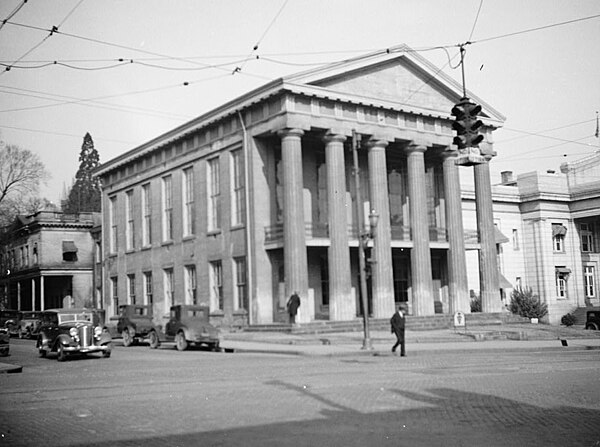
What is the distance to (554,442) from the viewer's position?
877 cm

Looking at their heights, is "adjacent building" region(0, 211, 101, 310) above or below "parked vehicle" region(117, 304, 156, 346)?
above

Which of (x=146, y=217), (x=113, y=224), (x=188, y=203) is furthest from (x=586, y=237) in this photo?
(x=113, y=224)

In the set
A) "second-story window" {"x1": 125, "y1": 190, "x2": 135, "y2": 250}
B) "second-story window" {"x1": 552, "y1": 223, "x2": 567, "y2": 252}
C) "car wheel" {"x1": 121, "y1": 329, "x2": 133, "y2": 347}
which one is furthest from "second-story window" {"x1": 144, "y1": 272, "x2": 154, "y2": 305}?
"second-story window" {"x1": 552, "y1": 223, "x2": 567, "y2": 252}

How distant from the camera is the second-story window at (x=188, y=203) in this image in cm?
4472

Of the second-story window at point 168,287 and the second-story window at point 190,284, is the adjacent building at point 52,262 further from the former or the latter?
the second-story window at point 190,284

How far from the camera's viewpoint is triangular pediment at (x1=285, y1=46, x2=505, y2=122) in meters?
38.0

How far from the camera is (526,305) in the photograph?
50.1m

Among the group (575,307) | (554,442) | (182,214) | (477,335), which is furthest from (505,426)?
(575,307)

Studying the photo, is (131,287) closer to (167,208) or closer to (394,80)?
(167,208)

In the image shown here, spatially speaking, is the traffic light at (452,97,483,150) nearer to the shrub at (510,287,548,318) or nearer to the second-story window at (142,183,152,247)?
the second-story window at (142,183,152,247)

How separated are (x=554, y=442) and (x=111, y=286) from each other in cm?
4940

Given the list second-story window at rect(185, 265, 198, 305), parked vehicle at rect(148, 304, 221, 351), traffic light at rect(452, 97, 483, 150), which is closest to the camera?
traffic light at rect(452, 97, 483, 150)

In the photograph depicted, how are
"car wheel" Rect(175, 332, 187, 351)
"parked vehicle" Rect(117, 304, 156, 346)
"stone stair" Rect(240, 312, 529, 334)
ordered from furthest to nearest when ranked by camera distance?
"stone stair" Rect(240, 312, 529, 334) < "parked vehicle" Rect(117, 304, 156, 346) < "car wheel" Rect(175, 332, 187, 351)

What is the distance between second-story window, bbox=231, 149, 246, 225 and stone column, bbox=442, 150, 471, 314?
12536 millimetres
